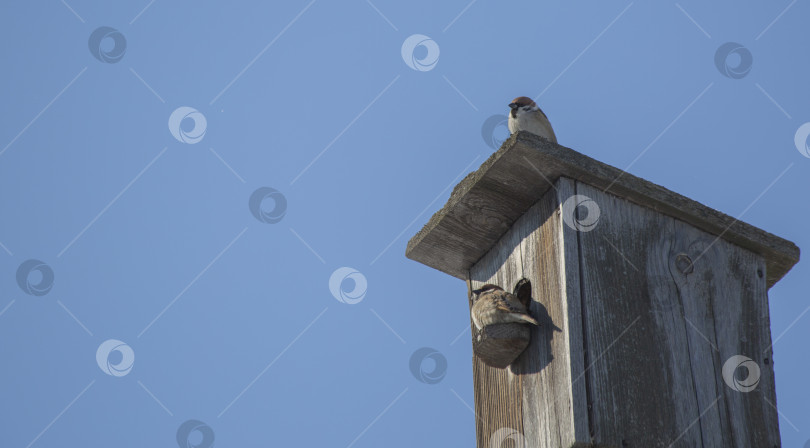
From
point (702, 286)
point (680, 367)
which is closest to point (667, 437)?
point (680, 367)

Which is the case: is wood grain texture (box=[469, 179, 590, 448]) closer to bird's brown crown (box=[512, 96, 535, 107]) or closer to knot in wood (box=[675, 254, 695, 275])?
knot in wood (box=[675, 254, 695, 275])

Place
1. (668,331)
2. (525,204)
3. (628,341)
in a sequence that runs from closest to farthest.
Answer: (628,341) → (668,331) → (525,204)

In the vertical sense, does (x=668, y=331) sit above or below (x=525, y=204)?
below

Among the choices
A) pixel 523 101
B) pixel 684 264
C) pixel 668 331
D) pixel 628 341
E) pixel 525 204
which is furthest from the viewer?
pixel 523 101

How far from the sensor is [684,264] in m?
3.40

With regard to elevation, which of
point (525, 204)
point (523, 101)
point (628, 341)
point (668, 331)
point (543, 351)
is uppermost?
point (523, 101)

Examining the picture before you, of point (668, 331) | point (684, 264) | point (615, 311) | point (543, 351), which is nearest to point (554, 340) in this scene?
point (543, 351)

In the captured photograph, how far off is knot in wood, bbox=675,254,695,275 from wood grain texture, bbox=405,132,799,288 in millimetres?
169

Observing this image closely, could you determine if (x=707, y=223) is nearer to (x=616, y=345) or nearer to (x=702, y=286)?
(x=702, y=286)

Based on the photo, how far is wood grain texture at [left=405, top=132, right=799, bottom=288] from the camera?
3350mm

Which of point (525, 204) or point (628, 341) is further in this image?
point (525, 204)

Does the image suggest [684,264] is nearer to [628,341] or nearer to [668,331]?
[668,331]

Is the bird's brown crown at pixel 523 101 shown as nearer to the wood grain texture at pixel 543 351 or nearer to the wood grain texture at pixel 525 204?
the wood grain texture at pixel 525 204

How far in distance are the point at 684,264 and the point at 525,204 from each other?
64 centimetres
